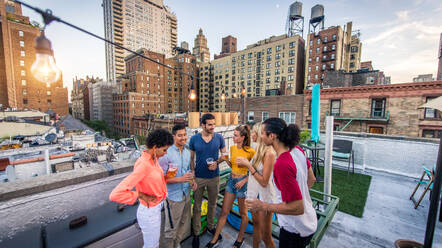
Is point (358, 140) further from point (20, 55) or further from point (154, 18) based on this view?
point (154, 18)

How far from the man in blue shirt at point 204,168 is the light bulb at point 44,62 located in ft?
7.01

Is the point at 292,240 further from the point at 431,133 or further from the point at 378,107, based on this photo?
the point at 431,133

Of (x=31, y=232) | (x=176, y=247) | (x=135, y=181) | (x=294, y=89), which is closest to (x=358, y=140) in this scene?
(x=176, y=247)

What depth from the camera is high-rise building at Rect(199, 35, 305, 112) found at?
151 feet

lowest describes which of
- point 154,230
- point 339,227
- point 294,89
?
point 339,227

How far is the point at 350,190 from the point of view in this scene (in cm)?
623

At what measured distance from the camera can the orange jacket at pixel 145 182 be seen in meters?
1.86

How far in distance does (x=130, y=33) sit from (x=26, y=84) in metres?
55.8

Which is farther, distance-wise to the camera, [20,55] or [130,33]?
[130,33]

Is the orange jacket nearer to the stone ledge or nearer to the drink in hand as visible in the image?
the drink in hand

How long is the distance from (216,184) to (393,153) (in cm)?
928

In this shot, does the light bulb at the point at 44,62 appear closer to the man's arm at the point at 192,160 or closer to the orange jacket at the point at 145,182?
the orange jacket at the point at 145,182

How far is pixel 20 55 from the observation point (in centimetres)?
4738

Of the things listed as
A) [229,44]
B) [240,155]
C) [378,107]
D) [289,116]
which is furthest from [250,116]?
[229,44]
